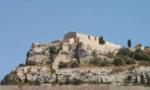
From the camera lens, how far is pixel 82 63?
3319 inches

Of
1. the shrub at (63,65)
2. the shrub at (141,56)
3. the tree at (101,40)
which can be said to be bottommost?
the shrub at (63,65)

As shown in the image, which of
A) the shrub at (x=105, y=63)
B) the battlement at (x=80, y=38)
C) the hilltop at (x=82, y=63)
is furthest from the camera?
the battlement at (x=80, y=38)

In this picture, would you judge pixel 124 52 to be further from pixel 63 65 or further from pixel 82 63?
pixel 63 65

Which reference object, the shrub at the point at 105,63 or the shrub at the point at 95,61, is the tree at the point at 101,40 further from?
the shrub at the point at 105,63

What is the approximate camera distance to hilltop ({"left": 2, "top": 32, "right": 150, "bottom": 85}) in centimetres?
7981

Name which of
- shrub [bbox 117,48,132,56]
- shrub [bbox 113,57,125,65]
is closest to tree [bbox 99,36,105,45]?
shrub [bbox 117,48,132,56]

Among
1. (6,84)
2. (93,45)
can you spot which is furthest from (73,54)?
(6,84)

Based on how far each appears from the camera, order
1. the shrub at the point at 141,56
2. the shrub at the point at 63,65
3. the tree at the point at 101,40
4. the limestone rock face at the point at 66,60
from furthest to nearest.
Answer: the tree at the point at 101,40 < the shrub at the point at 141,56 < the shrub at the point at 63,65 < the limestone rock face at the point at 66,60

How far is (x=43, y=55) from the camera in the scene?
284 ft

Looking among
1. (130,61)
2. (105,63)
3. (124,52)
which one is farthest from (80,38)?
(130,61)

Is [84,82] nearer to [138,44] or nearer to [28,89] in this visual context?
[28,89]

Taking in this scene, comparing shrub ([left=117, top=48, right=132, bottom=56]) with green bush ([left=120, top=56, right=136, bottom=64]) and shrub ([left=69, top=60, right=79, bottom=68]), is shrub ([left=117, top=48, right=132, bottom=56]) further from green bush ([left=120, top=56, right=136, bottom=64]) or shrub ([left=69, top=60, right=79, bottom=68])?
shrub ([left=69, top=60, right=79, bottom=68])

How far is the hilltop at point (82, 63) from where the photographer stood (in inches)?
3142

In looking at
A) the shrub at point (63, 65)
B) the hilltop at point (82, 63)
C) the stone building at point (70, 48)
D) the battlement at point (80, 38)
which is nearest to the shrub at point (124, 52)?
the hilltop at point (82, 63)
